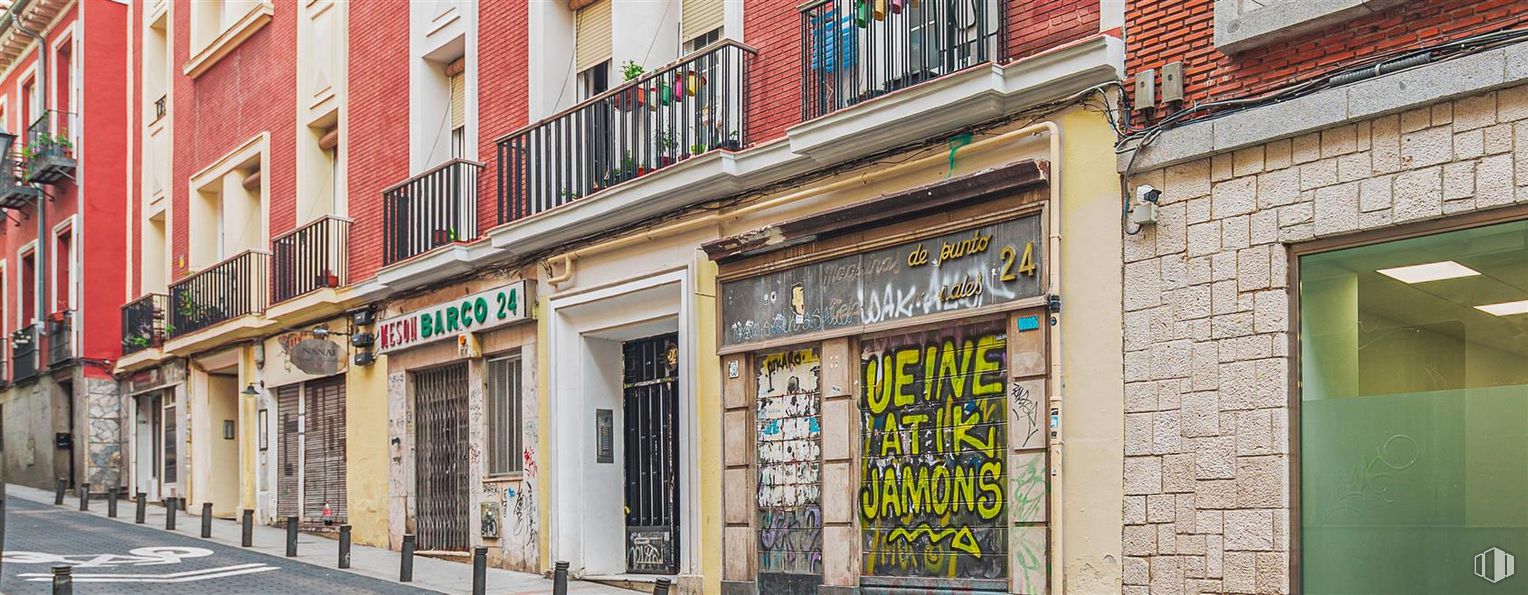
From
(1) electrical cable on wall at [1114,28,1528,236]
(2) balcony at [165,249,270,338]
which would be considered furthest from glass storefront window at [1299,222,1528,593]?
(2) balcony at [165,249,270,338]

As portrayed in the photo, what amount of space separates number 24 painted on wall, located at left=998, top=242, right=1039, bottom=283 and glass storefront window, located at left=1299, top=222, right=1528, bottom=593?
186 centimetres

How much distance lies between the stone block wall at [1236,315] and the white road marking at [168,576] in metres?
8.95

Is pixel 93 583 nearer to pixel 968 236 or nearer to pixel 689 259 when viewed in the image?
pixel 689 259

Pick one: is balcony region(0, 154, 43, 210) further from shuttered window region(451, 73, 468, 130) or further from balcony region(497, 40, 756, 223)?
balcony region(497, 40, 756, 223)

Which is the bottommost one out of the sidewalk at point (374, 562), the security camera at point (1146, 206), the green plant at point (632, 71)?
the sidewalk at point (374, 562)

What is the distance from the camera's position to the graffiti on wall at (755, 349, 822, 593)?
11359 millimetres

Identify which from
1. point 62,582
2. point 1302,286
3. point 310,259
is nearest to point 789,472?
point 1302,286

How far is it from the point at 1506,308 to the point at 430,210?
11.5 meters

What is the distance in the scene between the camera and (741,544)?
11945 mm

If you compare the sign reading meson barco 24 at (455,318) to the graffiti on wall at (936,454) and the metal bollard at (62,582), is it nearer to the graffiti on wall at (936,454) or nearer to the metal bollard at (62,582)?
the graffiti on wall at (936,454)

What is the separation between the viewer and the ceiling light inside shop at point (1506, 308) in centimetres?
730

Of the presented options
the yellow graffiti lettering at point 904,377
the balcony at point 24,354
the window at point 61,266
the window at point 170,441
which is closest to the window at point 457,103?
the yellow graffiti lettering at point 904,377

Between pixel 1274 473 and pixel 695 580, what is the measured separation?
5.59 metres

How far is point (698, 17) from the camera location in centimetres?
1337
